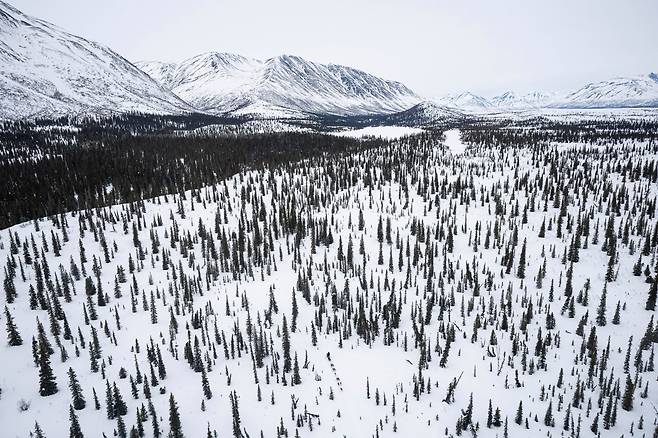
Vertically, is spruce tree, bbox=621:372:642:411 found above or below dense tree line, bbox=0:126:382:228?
below

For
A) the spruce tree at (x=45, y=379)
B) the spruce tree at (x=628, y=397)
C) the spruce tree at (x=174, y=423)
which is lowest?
the spruce tree at (x=628, y=397)

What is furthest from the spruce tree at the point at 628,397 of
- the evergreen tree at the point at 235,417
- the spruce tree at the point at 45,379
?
the spruce tree at the point at 45,379

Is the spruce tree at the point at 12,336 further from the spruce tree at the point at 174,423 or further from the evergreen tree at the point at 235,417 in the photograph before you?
the evergreen tree at the point at 235,417

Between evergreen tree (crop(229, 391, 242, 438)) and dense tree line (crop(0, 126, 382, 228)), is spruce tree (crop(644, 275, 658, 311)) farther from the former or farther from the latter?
dense tree line (crop(0, 126, 382, 228))

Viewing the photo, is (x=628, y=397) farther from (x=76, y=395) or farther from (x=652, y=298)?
(x=76, y=395)

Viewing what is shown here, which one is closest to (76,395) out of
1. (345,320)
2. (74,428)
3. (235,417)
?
(74,428)

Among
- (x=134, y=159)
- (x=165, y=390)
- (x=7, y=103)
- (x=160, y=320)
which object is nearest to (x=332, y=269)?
(x=160, y=320)

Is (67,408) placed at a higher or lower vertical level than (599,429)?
higher

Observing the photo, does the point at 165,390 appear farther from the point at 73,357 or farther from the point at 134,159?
the point at 134,159

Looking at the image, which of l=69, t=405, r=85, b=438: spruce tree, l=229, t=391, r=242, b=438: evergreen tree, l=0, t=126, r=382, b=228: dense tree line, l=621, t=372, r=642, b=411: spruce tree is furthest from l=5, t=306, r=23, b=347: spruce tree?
l=621, t=372, r=642, b=411: spruce tree
